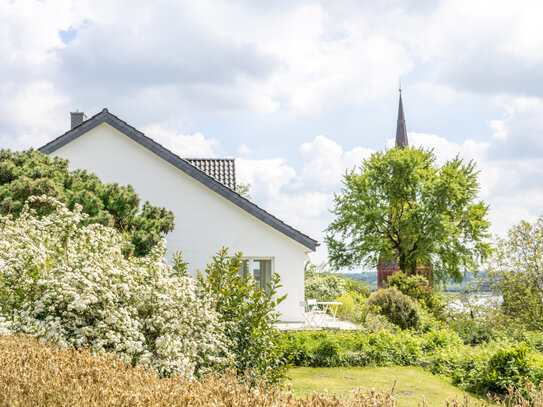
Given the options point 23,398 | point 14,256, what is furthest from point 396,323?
point 23,398

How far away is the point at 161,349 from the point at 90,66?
825 centimetres

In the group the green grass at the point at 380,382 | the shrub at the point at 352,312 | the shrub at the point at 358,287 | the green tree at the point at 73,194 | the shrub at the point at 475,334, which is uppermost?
the green tree at the point at 73,194

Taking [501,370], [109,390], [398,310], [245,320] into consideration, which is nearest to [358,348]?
[501,370]

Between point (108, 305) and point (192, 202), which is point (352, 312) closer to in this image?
point (192, 202)

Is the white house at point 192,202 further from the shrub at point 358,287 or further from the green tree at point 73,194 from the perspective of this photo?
the shrub at point 358,287

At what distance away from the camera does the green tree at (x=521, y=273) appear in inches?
631

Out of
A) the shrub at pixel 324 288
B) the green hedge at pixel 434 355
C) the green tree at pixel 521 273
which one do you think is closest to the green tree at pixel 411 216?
the shrub at pixel 324 288

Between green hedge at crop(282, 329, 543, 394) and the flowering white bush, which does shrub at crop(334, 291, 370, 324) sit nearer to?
green hedge at crop(282, 329, 543, 394)

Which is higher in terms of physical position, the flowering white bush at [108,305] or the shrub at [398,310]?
the flowering white bush at [108,305]

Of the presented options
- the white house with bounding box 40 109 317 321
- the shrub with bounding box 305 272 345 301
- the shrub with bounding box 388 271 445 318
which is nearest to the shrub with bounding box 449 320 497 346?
the shrub with bounding box 388 271 445 318

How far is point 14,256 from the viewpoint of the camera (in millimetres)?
6398

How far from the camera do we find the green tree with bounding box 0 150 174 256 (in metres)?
11.9

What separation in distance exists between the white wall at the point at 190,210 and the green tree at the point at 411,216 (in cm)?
1718

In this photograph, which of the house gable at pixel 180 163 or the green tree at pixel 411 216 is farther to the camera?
the green tree at pixel 411 216
